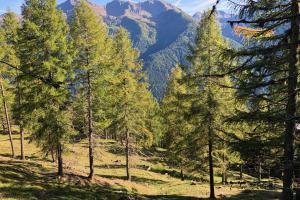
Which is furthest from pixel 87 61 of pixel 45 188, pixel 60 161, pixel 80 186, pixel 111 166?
pixel 111 166

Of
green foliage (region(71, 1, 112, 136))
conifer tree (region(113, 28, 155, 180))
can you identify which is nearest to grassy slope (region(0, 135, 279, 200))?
conifer tree (region(113, 28, 155, 180))

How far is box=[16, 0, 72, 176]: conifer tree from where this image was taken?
24.4 metres

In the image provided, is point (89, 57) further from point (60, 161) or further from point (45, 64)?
point (60, 161)

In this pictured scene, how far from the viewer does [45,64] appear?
78.2 feet

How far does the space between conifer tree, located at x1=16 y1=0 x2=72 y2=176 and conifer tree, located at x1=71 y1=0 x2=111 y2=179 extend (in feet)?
5.31

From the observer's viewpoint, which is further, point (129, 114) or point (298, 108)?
point (129, 114)

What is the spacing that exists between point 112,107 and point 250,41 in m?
20.9

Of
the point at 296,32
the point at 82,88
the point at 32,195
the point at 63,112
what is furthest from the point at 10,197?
the point at 296,32

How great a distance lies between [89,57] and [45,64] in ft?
13.8

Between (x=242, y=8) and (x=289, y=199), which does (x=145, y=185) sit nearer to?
(x=289, y=199)

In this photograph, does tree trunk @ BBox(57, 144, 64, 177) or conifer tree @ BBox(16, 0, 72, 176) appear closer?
conifer tree @ BBox(16, 0, 72, 176)

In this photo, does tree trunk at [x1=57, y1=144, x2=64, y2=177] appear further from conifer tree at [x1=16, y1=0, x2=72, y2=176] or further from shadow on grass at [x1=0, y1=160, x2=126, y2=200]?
shadow on grass at [x1=0, y1=160, x2=126, y2=200]

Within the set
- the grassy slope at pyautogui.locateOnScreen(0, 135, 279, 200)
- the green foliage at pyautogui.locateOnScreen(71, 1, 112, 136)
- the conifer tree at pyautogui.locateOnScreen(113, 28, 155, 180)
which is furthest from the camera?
the conifer tree at pyautogui.locateOnScreen(113, 28, 155, 180)

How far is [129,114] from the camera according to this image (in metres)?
33.4
